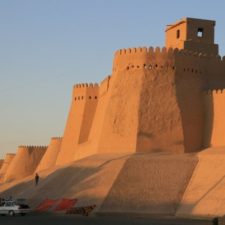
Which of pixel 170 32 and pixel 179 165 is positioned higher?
pixel 170 32

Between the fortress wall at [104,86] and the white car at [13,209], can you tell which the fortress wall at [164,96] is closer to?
the fortress wall at [104,86]

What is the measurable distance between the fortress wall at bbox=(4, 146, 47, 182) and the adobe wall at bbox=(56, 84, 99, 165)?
11292 mm

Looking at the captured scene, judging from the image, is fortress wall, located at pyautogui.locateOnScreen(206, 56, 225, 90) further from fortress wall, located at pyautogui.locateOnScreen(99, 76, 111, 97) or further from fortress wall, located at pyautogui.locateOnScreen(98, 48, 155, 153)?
fortress wall, located at pyautogui.locateOnScreen(99, 76, 111, 97)

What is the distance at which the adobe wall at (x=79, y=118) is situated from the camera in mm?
50781

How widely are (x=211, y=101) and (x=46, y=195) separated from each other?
12148 millimetres

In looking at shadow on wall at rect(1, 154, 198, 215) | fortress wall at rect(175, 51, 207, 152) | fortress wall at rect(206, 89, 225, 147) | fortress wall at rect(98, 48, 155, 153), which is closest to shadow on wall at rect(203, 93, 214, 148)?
fortress wall at rect(206, 89, 225, 147)

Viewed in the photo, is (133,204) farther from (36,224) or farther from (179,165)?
(36,224)

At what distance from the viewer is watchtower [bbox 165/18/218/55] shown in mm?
47312

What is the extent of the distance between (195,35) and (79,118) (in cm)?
1110

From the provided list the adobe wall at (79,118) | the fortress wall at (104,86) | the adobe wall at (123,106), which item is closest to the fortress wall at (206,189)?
the adobe wall at (123,106)

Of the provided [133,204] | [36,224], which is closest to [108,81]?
[133,204]

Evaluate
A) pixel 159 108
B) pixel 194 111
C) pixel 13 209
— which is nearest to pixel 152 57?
pixel 159 108

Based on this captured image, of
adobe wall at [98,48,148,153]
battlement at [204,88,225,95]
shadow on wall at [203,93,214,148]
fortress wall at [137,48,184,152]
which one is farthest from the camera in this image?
adobe wall at [98,48,148,153]

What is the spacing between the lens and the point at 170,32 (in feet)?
161
